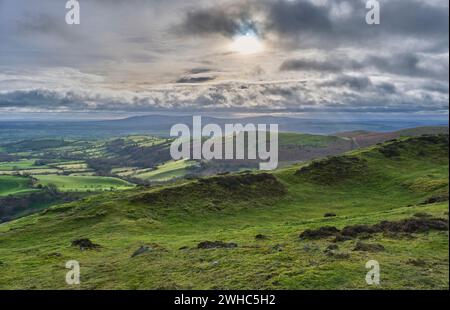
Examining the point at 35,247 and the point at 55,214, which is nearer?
the point at 35,247

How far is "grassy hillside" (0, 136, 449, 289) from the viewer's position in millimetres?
29375

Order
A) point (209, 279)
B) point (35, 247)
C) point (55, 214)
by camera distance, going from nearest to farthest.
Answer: point (209, 279) < point (35, 247) < point (55, 214)

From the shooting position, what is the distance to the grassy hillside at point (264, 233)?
29375 mm

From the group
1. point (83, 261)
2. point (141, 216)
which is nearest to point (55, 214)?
Answer: point (141, 216)

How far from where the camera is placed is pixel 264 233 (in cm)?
5359
